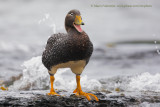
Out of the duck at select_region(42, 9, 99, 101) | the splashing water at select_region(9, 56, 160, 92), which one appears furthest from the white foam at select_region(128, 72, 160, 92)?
the duck at select_region(42, 9, 99, 101)

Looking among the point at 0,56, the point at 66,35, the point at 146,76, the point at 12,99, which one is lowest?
the point at 12,99

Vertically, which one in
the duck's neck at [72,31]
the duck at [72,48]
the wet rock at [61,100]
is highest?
the duck's neck at [72,31]

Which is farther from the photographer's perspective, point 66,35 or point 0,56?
point 0,56

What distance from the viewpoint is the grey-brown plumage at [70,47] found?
504 centimetres

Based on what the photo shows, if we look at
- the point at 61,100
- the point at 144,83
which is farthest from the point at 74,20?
the point at 144,83

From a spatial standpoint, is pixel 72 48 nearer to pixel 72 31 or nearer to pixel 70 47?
pixel 70 47

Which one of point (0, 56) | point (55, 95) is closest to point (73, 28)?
point (55, 95)

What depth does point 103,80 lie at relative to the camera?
883cm

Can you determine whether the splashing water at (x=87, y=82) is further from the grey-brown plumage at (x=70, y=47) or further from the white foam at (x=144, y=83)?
the grey-brown plumage at (x=70, y=47)

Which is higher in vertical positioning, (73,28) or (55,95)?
(73,28)

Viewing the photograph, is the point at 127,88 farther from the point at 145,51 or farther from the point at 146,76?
the point at 145,51

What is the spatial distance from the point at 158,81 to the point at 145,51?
8.55 m

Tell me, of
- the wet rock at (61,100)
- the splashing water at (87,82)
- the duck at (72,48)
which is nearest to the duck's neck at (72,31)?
the duck at (72,48)

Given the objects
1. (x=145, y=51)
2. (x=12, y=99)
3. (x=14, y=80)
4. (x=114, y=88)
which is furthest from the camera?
(x=145, y=51)
